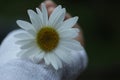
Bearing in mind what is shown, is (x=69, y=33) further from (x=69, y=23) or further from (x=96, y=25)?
(x=96, y=25)

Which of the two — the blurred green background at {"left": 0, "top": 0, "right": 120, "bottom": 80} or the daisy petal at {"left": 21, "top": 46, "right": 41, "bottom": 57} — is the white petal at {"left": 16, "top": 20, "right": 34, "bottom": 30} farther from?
the blurred green background at {"left": 0, "top": 0, "right": 120, "bottom": 80}

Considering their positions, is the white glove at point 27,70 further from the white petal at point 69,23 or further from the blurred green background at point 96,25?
the blurred green background at point 96,25

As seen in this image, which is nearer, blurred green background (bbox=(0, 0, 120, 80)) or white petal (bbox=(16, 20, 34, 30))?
white petal (bbox=(16, 20, 34, 30))

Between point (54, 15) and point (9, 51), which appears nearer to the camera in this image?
point (54, 15)

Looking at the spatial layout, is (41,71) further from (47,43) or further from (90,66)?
(90,66)

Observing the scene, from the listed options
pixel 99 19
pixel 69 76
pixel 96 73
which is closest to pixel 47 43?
pixel 69 76

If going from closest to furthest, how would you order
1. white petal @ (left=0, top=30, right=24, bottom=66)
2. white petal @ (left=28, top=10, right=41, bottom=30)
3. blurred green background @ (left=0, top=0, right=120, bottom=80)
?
white petal @ (left=28, top=10, right=41, bottom=30)
white petal @ (left=0, top=30, right=24, bottom=66)
blurred green background @ (left=0, top=0, right=120, bottom=80)

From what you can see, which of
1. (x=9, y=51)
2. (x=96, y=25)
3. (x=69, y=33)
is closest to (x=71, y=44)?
(x=69, y=33)

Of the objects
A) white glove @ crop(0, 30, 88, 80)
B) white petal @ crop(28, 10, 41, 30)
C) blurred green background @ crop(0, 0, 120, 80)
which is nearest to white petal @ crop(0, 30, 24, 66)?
white glove @ crop(0, 30, 88, 80)
